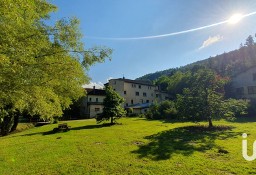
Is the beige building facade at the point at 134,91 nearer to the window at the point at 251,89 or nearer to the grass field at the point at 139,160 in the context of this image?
the window at the point at 251,89

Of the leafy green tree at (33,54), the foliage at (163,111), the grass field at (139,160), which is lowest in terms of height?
the grass field at (139,160)

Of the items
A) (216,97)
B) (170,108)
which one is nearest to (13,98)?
(216,97)

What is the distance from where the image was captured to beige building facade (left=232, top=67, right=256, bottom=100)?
151ft

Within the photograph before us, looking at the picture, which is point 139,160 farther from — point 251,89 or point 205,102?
point 251,89

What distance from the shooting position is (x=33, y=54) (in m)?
8.95

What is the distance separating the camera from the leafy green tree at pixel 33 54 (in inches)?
299

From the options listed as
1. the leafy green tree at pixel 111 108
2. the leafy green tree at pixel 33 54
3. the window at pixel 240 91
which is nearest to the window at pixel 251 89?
the window at pixel 240 91

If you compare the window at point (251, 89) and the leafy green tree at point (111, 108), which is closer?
the leafy green tree at point (111, 108)

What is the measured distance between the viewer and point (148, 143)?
1555cm

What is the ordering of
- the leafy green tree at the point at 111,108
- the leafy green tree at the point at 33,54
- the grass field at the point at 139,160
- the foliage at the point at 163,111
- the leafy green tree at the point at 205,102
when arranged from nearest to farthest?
the leafy green tree at the point at 33,54
the grass field at the point at 139,160
the leafy green tree at the point at 205,102
the leafy green tree at the point at 111,108
the foliage at the point at 163,111

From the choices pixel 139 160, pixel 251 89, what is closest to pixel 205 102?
pixel 139 160

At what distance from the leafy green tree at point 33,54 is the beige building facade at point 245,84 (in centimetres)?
4440

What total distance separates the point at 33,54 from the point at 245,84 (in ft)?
160

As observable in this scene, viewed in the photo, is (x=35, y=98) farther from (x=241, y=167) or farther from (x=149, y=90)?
(x=149, y=90)
